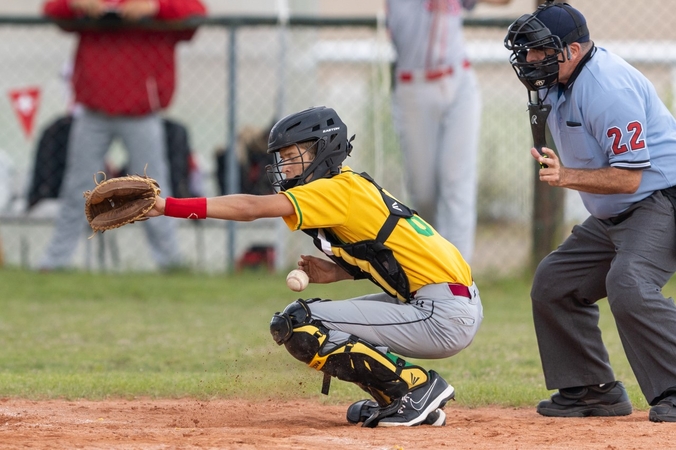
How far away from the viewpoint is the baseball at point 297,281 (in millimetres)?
5207

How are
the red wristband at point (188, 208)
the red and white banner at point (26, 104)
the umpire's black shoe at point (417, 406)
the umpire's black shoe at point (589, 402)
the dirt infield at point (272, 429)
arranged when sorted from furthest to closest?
1. the red and white banner at point (26, 104)
2. the umpire's black shoe at point (589, 402)
3. the umpire's black shoe at point (417, 406)
4. the red wristband at point (188, 208)
5. the dirt infield at point (272, 429)

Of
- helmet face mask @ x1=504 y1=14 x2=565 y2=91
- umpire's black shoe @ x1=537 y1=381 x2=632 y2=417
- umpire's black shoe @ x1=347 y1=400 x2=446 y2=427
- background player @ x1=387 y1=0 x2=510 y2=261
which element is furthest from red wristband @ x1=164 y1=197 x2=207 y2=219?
background player @ x1=387 y1=0 x2=510 y2=261

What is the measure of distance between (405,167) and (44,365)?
4.42m

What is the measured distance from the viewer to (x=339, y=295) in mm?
10234

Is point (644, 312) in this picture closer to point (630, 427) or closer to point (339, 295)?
point (630, 427)

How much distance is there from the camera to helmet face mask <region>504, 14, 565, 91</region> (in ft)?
17.7

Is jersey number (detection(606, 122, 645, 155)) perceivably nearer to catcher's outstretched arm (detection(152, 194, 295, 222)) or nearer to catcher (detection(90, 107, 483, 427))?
catcher (detection(90, 107, 483, 427))

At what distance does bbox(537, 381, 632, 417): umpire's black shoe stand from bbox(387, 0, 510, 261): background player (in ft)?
14.1

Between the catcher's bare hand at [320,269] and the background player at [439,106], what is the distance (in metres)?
4.62

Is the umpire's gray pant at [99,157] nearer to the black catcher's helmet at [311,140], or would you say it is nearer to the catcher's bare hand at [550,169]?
the black catcher's helmet at [311,140]

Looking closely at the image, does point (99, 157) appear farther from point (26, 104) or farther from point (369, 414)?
point (369, 414)

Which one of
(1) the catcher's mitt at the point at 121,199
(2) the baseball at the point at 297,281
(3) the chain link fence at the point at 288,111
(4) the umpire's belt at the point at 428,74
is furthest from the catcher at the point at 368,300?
(3) the chain link fence at the point at 288,111

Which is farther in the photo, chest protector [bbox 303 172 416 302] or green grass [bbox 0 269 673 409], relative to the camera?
green grass [bbox 0 269 673 409]

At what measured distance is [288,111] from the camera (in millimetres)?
11867
